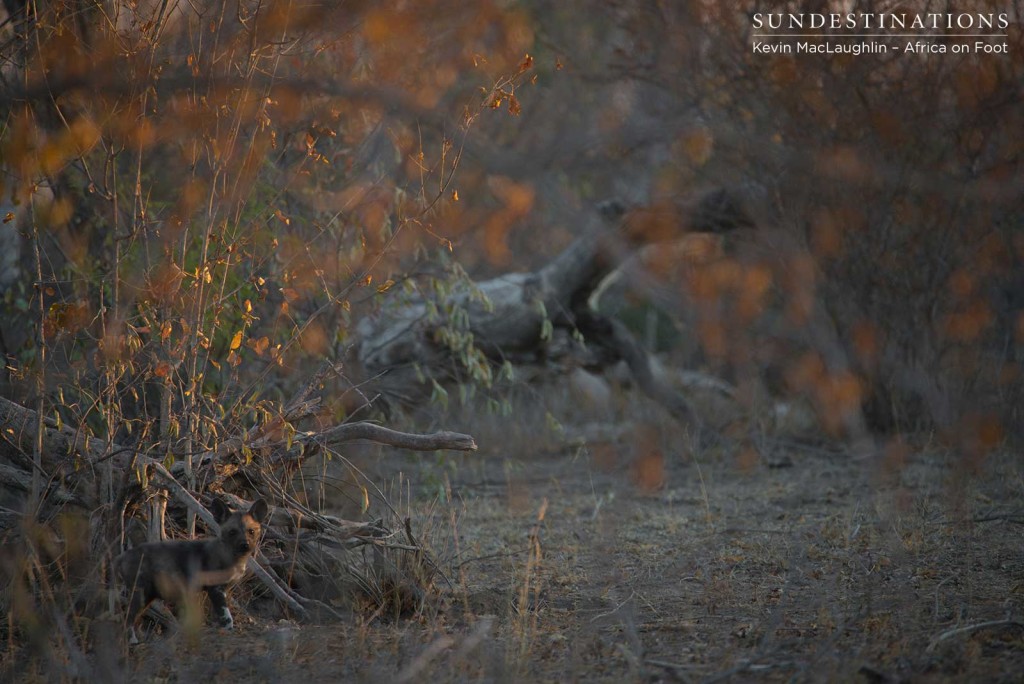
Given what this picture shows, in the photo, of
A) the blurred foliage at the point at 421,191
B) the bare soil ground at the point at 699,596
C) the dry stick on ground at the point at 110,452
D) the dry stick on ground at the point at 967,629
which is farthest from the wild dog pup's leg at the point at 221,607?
the dry stick on ground at the point at 967,629

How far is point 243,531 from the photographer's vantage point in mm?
3963

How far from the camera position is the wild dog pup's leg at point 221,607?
415cm

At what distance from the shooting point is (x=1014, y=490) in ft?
21.2

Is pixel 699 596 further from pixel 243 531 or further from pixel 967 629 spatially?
pixel 243 531

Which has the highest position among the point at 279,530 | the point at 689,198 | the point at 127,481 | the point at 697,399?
the point at 689,198

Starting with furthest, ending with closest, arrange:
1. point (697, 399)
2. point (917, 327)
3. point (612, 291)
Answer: point (612, 291) < point (697, 399) < point (917, 327)

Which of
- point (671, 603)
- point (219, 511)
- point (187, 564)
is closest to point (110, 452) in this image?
point (219, 511)

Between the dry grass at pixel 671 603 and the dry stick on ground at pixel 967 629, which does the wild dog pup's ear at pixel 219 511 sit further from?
the dry stick on ground at pixel 967 629

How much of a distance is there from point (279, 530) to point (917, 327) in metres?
Result: 5.60

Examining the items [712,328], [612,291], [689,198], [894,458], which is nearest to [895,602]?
[894,458]

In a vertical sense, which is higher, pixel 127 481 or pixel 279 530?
pixel 127 481

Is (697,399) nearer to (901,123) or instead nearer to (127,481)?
(901,123)

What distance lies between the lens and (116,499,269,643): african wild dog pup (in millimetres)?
3906

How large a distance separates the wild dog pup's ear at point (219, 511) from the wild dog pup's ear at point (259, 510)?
0.16m
